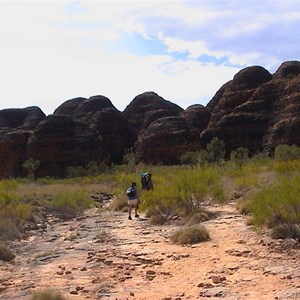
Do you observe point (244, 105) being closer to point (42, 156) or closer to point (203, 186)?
point (42, 156)

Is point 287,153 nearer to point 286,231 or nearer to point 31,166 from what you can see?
point 31,166

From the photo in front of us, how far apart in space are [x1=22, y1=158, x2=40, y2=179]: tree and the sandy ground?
58591 mm

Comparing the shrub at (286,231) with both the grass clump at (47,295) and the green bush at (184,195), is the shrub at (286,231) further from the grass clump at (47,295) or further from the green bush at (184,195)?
the green bush at (184,195)

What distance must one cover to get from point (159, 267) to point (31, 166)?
6549 centimetres

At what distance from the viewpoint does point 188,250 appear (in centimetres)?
1259

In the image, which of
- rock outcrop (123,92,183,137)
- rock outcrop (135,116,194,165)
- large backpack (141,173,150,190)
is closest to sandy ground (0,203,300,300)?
large backpack (141,173,150,190)

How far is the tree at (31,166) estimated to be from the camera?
74.2 meters

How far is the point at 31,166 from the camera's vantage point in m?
74.2

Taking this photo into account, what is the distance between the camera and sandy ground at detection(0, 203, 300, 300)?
8.86 m

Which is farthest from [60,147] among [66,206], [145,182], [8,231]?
[8,231]

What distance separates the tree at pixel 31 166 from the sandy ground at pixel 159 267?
58591 millimetres

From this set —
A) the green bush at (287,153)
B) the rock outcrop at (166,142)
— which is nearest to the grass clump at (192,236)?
the green bush at (287,153)

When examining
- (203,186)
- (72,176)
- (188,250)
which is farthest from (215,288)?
(72,176)

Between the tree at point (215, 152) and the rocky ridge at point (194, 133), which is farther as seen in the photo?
the rocky ridge at point (194, 133)
